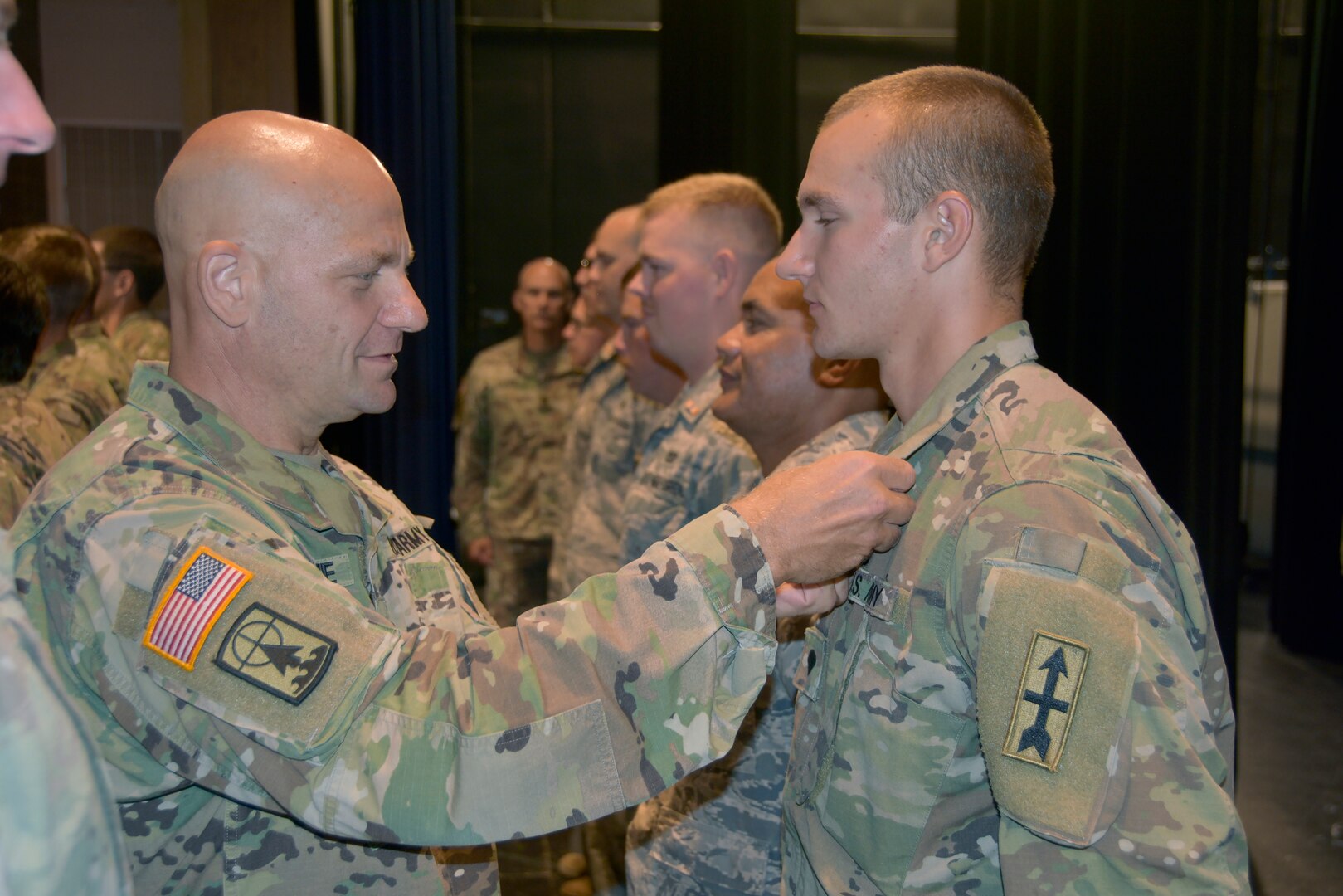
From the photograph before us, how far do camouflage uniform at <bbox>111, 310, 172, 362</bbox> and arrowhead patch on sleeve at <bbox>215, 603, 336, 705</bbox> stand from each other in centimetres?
394

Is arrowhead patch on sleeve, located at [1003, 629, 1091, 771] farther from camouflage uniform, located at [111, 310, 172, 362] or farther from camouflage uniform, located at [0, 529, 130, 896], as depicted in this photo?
camouflage uniform, located at [111, 310, 172, 362]

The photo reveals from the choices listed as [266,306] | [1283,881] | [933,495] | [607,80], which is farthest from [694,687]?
[607,80]

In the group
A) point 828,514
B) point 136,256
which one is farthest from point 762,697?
point 136,256

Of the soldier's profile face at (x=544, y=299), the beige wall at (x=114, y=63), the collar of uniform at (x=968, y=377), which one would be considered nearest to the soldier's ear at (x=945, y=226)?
the collar of uniform at (x=968, y=377)

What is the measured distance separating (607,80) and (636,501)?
599cm

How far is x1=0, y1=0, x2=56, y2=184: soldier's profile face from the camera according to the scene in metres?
0.72

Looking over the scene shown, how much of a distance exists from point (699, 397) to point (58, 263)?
228cm

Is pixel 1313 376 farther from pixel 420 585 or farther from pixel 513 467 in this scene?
pixel 420 585

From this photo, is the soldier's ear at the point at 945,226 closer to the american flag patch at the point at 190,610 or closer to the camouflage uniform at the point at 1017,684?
the camouflage uniform at the point at 1017,684

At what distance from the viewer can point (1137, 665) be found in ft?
3.25

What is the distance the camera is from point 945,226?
131cm

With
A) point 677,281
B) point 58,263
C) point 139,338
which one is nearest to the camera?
point 677,281

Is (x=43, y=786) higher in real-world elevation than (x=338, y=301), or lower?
lower

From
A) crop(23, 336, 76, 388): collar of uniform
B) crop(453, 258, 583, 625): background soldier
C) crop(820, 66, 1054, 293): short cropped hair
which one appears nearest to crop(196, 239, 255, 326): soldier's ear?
crop(820, 66, 1054, 293): short cropped hair
